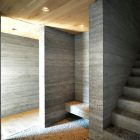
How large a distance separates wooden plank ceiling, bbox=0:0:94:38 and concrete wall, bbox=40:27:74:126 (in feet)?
1.34

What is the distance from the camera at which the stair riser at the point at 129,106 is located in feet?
6.37

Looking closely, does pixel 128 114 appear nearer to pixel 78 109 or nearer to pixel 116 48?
pixel 116 48

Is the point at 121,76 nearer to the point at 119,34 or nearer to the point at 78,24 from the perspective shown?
the point at 119,34

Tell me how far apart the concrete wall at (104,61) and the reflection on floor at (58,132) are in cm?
71

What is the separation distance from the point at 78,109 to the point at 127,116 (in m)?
1.32

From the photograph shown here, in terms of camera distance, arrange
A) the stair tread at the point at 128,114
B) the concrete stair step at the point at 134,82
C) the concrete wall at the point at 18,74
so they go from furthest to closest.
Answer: the concrete wall at the point at 18,74
the concrete stair step at the point at 134,82
the stair tread at the point at 128,114

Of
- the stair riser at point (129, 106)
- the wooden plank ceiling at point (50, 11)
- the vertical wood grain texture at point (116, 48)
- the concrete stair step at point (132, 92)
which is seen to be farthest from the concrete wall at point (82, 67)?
the stair riser at point (129, 106)

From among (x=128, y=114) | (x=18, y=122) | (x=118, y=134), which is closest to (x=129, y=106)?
(x=128, y=114)

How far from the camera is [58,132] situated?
8.97ft

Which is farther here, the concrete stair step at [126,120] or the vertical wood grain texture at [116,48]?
the vertical wood grain texture at [116,48]

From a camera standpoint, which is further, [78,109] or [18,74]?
[18,74]

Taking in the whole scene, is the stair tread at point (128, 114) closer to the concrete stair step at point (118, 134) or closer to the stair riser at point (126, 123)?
the stair riser at point (126, 123)

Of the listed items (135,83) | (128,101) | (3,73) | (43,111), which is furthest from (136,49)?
(3,73)

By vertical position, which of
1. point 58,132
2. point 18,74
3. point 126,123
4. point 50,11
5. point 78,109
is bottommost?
point 58,132
